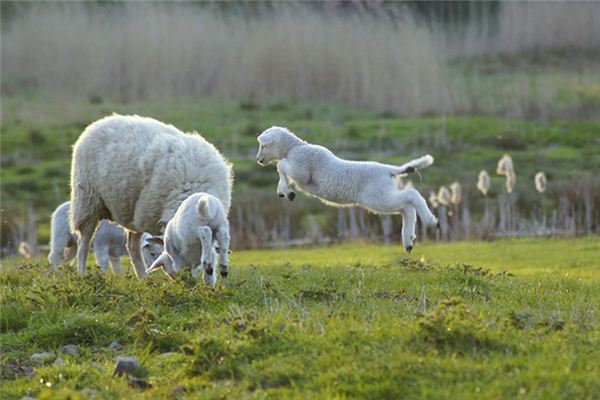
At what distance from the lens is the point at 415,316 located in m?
8.06

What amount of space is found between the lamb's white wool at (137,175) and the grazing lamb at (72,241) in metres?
1.95

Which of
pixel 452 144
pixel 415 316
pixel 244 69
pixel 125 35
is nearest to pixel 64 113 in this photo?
pixel 125 35

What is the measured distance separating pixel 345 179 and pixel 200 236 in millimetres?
1913

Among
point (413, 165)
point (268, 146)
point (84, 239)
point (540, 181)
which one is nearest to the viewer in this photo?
point (413, 165)

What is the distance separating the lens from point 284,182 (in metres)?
10.8

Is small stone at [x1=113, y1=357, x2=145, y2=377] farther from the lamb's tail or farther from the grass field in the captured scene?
the lamb's tail

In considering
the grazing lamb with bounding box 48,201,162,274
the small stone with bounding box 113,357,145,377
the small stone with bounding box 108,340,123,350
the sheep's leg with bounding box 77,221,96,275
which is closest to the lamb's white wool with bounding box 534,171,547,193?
the grazing lamb with bounding box 48,201,162,274

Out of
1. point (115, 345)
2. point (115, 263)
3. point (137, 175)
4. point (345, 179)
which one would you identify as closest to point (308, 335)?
point (115, 345)

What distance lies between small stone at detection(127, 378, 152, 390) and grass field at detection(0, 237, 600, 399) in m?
0.02

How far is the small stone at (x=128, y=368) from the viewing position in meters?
7.32

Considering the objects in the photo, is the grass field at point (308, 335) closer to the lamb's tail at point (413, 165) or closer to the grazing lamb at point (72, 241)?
the lamb's tail at point (413, 165)

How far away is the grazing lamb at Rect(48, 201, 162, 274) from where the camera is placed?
15198 millimetres

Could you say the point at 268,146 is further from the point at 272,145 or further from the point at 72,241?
the point at 72,241

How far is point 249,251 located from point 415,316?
1788 centimetres
